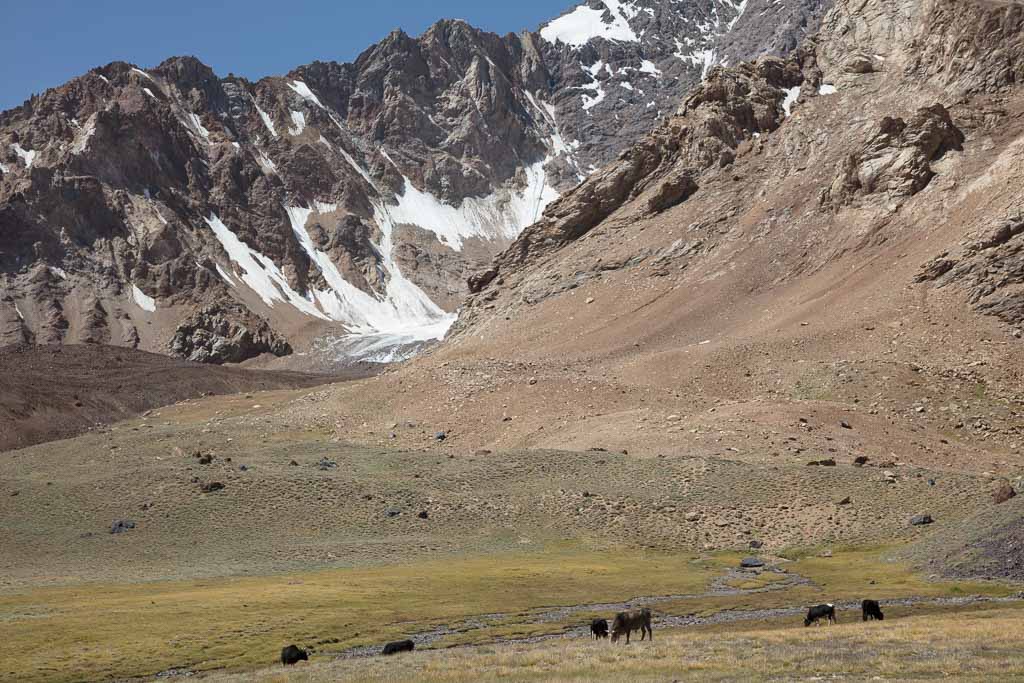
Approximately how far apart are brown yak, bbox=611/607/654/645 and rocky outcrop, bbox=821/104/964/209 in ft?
257

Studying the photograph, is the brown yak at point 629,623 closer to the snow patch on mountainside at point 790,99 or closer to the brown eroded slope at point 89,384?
the snow patch on mountainside at point 790,99

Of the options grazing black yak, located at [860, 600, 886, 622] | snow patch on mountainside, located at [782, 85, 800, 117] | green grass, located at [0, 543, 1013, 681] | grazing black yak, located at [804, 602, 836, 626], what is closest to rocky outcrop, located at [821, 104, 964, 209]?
snow patch on mountainside, located at [782, 85, 800, 117]

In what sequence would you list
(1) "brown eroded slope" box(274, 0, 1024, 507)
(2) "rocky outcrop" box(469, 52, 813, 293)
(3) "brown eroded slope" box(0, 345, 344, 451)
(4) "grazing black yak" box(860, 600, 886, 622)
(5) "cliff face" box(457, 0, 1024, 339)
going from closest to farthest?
(4) "grazing black yak" box(860, 600, 886, 622), (1) "brown eroded slope" box(274, 0, 1024, 507), (5) "cliff face" box(457, 0, 1024, 339), (2) "rocky outcrop" box(469, 52, 813, 293), (3) "brown eroded slope" box(0, 345, 344, 451)

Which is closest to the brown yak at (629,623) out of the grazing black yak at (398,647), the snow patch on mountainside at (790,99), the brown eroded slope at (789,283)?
the grazing black yak at (398,647)

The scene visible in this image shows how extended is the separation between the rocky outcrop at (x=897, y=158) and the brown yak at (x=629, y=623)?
78.4 m

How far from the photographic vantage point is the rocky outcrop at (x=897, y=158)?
3959 inches

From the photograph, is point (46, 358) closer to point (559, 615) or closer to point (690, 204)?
point (690, 204)

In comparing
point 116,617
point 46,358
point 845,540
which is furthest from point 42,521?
point 46,358

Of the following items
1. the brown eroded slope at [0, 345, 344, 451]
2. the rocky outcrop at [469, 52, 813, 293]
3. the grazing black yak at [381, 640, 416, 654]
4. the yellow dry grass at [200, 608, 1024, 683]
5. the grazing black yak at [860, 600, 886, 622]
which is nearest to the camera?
the yellow dry grass at [200, 608, 1024, 683]

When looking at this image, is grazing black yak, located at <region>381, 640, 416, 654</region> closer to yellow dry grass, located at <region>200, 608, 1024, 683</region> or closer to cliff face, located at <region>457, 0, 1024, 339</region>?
yellow dry grass, located at <region>200, 608, 1024, 683</region>

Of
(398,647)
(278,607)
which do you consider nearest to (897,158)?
(278,607)

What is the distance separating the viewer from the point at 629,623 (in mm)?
32719

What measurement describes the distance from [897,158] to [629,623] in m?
82.5

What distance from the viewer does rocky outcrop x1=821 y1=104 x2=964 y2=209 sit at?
10056cm
